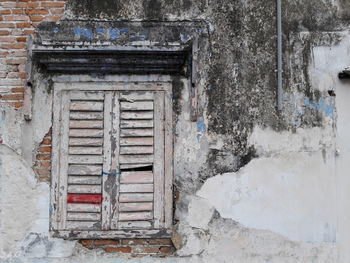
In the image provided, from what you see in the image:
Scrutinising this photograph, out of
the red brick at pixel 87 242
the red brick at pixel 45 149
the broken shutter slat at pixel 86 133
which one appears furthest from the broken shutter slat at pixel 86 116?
the red brick at pixel 87 242

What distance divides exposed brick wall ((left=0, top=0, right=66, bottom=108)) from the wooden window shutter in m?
0.38

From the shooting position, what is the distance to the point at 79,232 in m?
5.55

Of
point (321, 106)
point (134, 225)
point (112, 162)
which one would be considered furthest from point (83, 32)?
point (321, 106)

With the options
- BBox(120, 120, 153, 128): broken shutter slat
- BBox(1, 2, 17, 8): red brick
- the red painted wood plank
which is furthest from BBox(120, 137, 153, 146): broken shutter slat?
BBox(1, 2, 17, 8): red brick

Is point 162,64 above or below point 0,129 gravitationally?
above

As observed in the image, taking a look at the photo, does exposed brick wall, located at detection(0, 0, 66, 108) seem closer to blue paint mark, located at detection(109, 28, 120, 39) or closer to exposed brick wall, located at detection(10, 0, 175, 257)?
exposed brick wall, located at detection(10, 0, 175, 257)

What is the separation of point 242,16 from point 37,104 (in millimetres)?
1958

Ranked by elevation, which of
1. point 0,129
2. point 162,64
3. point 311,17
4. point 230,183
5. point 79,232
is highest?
point 311,17

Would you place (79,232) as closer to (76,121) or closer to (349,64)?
(76,121)

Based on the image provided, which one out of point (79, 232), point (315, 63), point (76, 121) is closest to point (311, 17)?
point (315, 63)

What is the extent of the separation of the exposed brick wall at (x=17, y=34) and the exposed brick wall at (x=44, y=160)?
1.26ft

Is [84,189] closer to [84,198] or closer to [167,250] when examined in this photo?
[84,198]

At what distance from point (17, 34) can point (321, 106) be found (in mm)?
2731

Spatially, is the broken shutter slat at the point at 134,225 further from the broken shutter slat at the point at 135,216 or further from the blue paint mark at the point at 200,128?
the blue paint mark at the point at 200,128
